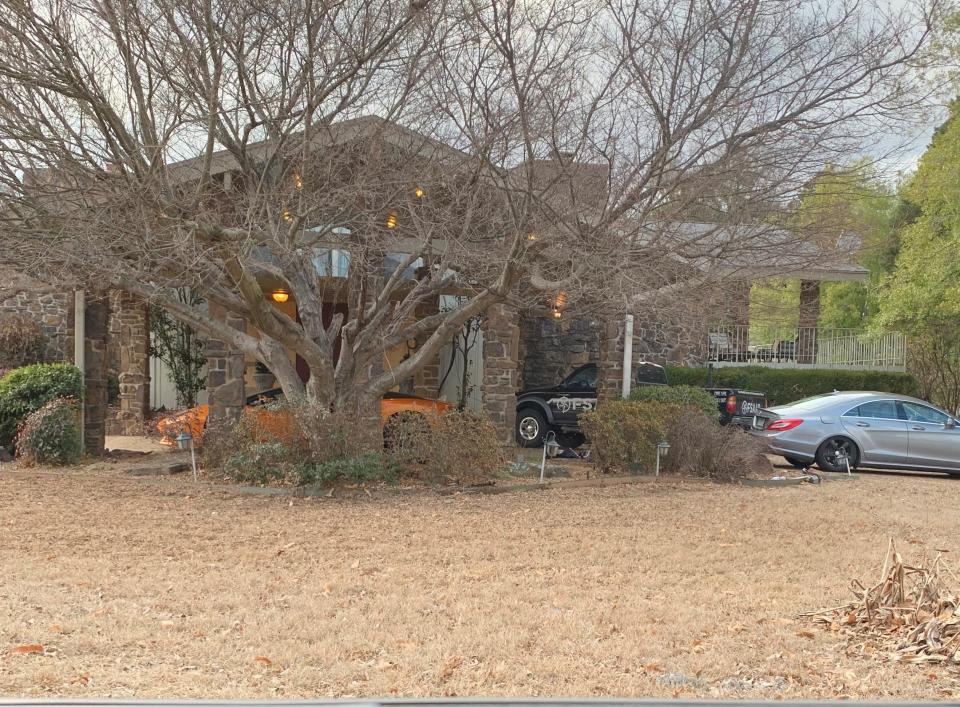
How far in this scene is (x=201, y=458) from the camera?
41.9 feet

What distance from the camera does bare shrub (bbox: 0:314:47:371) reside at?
18844 mm

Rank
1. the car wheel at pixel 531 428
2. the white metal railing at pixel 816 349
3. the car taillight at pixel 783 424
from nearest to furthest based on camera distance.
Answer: the car taillight at pixel 783 424 < the car wheel at pixel 531 428 < the white metal railing at pixel 816 349

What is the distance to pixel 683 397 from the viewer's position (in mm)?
14484

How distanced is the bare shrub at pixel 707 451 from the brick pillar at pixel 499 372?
9.35 ft

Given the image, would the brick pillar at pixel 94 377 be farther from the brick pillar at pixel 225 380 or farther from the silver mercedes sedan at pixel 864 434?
the silver mercedes sedan at pixel 864 434

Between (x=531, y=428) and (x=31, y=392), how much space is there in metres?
8.14

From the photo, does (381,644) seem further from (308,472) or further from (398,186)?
(398,186)

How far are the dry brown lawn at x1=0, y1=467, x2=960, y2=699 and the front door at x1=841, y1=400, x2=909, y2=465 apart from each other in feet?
11.7

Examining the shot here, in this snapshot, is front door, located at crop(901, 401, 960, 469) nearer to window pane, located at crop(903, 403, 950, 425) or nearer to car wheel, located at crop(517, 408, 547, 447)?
window pane, located at crop(903, 403, 950, 425)

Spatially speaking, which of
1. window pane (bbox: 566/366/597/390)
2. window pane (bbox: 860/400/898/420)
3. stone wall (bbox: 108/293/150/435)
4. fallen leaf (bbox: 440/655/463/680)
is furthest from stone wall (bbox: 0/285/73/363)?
fallen leaf (bbox: 440/655/463/680)

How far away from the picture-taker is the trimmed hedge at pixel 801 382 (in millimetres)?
20984

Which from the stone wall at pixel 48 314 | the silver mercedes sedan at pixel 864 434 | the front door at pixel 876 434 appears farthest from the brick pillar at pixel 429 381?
the front door at pixel 876 434

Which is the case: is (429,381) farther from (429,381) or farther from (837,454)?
(837,454)

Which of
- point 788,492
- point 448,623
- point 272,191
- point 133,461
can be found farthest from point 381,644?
point 133,461
